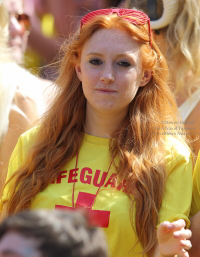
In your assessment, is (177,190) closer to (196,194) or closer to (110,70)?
(196,194)

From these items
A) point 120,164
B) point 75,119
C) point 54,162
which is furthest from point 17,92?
point 120,164

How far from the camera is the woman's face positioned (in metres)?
2.19

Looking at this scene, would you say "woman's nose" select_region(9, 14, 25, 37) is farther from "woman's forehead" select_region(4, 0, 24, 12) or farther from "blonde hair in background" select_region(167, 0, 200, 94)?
"blonde hair in background" select_region(167, 0, 200, 94)

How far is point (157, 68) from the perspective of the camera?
242 cm

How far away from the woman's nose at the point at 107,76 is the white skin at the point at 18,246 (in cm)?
140

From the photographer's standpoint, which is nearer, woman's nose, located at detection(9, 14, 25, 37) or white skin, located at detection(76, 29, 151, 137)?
white skin, located at detection(76, 29, 151, 137)

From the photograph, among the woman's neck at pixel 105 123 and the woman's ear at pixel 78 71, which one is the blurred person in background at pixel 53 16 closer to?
the woman's ear at pixel 78 71

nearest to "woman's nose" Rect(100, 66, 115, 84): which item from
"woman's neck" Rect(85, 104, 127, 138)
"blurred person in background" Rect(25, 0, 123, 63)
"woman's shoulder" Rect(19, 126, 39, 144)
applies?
"woman's neck" Rect(85, 104, 127, 138)

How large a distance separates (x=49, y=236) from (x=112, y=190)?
131 cm

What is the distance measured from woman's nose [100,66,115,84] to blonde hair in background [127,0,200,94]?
1.01m

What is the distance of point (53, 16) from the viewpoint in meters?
4.44

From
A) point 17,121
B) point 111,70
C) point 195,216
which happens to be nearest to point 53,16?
point 17,121

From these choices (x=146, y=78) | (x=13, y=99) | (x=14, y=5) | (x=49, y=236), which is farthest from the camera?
(x=14, y=5)

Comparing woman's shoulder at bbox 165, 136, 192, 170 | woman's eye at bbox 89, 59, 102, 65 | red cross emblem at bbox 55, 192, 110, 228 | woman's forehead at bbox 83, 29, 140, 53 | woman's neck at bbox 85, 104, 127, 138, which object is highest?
woman's forehead at bbox 83, 29, 140, 53
